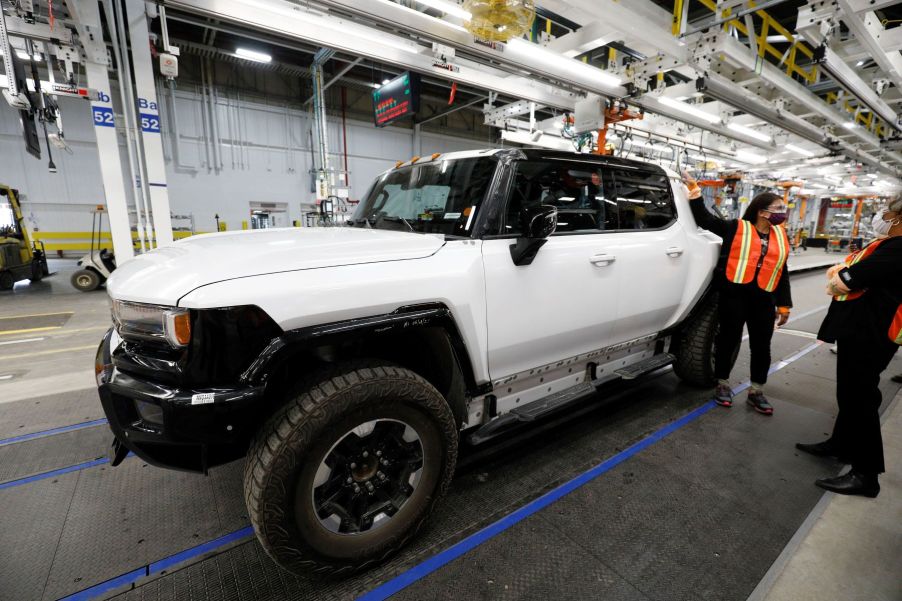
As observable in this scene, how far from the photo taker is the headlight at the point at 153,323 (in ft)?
4.37

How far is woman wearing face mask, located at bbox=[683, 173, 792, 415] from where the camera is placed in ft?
9.92

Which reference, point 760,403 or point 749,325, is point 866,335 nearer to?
point 749,325

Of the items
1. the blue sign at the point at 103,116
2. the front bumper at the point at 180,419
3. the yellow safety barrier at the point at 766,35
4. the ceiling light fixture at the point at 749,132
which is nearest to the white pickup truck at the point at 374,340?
the front bumper at the point at 180,419

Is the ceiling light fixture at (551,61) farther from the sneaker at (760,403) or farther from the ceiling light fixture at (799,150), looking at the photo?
the ceiling light fixture at (799,150)

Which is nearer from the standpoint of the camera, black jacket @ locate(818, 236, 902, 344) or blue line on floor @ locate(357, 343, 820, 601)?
blue line on floor @ locate(357, 343, 820, 601)

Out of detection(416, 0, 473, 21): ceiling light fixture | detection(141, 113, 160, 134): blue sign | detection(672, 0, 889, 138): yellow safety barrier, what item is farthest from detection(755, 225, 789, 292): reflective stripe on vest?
detection(141, 113, 160, 134): blue sign

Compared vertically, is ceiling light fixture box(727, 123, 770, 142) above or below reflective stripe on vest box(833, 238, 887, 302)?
above

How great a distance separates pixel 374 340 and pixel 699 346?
291 cm

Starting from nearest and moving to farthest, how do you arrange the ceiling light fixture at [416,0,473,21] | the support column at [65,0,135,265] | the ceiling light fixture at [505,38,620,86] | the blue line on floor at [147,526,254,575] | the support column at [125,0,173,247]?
1. the blue line on floor at [147,526,254,575]
2. the ceiling light fixture at [416,0,473,21]
3. the ceiling light fixture at [505,38,620,86]
4. the support column at [65,0,135,265]
5. the support column at [125,0,173,247]

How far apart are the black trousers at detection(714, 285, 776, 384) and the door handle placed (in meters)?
1.47

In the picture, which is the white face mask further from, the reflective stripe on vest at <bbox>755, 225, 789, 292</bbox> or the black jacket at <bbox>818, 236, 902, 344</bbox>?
the reflective stripe on vest at <bbox>755, 225, 789, 292</bbox>

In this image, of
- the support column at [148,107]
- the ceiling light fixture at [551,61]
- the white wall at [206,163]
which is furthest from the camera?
the white wall at [206,163]

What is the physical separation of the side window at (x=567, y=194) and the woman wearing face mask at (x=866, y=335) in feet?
4.22

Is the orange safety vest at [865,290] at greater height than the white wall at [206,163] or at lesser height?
lesser
